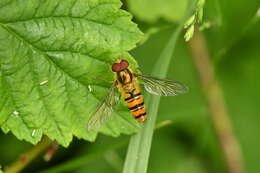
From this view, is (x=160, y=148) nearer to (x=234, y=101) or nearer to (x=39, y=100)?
(x=234, y=101)

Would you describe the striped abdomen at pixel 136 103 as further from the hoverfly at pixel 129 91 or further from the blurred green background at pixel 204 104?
the blurred green background at pixel 204 104

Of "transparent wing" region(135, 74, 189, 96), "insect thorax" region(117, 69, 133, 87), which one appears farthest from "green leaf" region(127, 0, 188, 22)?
"insect thorax" region(117, 69, 133, 87)

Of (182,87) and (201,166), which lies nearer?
(182,87)

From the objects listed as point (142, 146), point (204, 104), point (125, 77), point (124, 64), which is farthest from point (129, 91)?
point (204, 104)

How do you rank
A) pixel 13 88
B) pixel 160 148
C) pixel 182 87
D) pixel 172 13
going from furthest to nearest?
pixel 160 148 < pixel 172 13 < pixel 182 87 < pixel 13 88

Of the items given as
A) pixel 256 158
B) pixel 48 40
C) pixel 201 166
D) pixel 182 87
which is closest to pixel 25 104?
pixel 48 40
